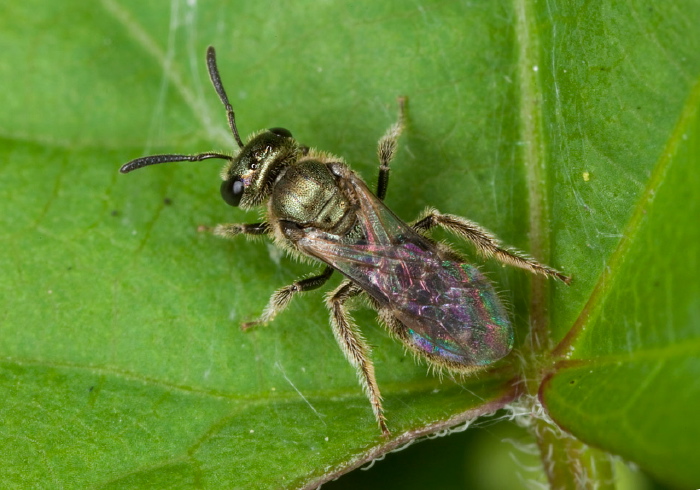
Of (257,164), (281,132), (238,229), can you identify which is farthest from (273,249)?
(281,132)

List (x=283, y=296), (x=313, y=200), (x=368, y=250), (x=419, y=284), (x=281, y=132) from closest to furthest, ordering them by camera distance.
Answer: (x=419, y=284) → (x=368, y=250) → (x=283, y=296) → (x=313, y=200) → (x=281, y=132)

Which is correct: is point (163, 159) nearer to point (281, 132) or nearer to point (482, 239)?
point (281, 132)

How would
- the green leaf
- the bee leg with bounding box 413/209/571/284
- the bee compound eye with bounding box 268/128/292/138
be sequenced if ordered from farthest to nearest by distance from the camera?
the bee compound eye with bounding box 268/128/292/138 → the bee leg with bounding box 413/209/571/284 → the green leaf

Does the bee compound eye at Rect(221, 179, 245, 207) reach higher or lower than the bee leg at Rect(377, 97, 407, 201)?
lower

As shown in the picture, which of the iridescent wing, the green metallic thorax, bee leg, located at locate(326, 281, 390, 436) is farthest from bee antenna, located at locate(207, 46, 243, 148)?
bee leg, located at locate(326, 281, 390, 436)

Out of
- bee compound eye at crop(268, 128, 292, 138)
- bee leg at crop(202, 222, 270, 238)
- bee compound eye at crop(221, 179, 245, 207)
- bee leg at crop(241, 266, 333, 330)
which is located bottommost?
bee leg at crop(241, 266, 333, 330)

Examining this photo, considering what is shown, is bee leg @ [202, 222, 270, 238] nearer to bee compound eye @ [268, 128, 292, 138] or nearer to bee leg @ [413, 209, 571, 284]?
bee compound eye @ [268, 128, 292, 138]

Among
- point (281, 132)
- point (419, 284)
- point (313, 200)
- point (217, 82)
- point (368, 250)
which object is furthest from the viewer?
point (217, 82)
